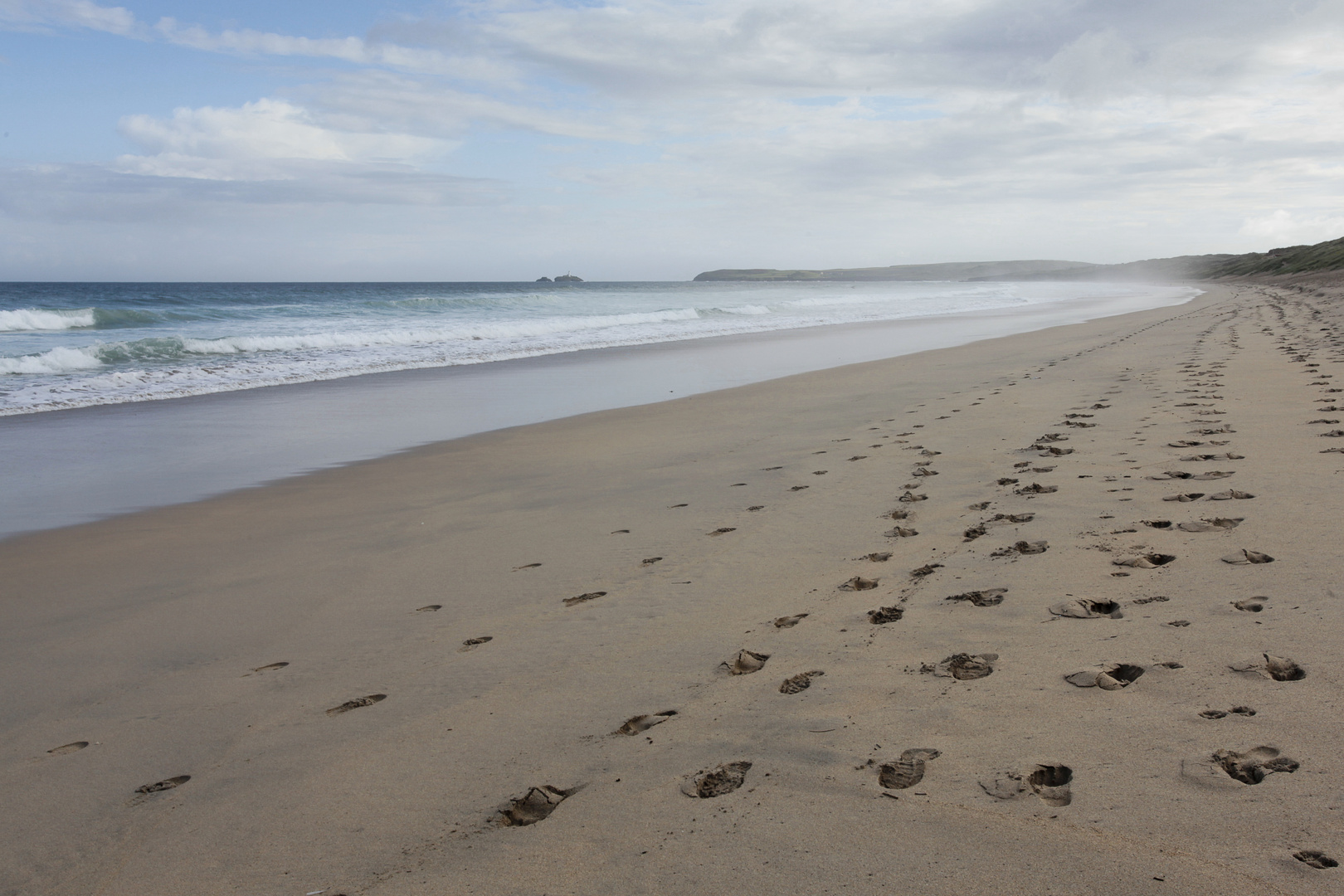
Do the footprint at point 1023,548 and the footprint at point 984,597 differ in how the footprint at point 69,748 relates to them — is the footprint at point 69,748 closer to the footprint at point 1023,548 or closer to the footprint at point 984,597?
the footprint at point 984,597

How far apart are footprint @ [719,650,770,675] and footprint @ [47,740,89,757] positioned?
2.15m

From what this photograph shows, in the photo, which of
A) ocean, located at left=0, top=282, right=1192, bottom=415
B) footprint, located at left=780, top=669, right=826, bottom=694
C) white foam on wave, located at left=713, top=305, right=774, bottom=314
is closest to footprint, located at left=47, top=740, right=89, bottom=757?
footprint, located at left=780, top=669, right=826, bottom=694

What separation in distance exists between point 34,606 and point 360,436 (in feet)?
15.2

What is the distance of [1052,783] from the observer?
1.90 metres

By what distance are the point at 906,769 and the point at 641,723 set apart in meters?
0.81

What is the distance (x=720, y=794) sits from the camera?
2016 millimetres

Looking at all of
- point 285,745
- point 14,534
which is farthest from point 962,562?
point 14,534

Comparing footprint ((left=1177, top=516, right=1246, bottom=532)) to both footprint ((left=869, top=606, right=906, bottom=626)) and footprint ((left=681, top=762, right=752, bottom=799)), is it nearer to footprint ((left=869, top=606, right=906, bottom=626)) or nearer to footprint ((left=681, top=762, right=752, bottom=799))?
footprint ((left=869, top=606, right=906, bottom=626))

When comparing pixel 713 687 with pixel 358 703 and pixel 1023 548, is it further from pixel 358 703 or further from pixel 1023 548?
pixel 1023 548

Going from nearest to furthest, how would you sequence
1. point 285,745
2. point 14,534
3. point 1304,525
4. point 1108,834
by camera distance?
point 1108,834
point 285,745
point 1304,525
point 14,534

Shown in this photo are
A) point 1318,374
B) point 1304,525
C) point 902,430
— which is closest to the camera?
point 1304,525

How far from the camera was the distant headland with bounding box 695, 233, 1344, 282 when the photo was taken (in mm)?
44594

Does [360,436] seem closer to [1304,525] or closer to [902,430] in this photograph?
[902,430]

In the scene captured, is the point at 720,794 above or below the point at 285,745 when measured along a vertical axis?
above
